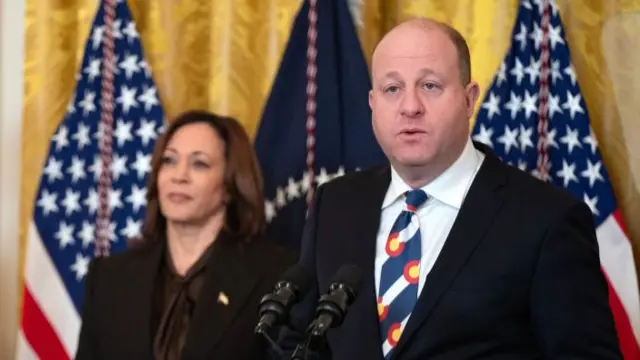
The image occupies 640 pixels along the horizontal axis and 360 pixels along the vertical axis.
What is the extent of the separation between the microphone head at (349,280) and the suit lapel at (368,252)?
0.75ft

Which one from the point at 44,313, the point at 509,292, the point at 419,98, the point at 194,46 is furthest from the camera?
the point at 194,46

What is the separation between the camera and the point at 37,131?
10.5 feet

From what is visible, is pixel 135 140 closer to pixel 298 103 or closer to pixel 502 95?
pixel 298 103

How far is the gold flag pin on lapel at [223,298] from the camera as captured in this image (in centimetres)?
261

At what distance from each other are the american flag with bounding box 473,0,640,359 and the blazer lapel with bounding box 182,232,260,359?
864 millimetres

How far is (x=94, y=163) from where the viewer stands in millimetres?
3182

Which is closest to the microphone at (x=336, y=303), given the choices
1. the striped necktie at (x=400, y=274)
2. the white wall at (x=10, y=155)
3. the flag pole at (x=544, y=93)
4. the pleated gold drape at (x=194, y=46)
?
the striped necktie at (x=400, y=274)

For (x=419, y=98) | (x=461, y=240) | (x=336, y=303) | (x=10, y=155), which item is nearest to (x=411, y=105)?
(x=419, y=98)

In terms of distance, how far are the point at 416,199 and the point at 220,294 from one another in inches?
41.1

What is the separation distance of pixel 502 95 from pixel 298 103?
0.69m

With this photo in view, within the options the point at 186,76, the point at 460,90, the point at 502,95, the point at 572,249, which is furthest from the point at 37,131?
the point at 572,249

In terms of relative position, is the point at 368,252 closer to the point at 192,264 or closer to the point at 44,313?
the point at 192,264

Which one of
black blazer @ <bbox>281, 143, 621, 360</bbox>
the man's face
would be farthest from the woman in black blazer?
the man's face

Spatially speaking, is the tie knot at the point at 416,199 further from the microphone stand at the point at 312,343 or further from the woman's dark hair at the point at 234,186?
the woman's dark hair at the point at 234,186
